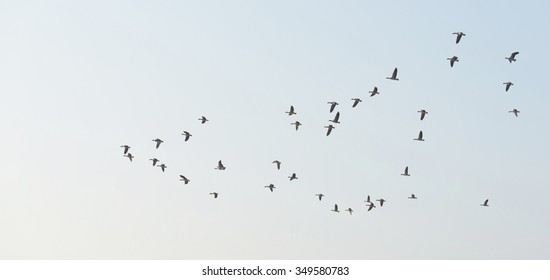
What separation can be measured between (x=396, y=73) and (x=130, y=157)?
99.8ft

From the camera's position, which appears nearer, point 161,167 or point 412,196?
point 161,167

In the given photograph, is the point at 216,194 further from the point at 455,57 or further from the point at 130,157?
the point at 455,57

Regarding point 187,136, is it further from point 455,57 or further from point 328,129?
point 455,57

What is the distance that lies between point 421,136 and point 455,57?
1626 centimetres

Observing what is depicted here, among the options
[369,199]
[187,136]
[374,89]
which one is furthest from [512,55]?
[187,136]

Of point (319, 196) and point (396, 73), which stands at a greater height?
point (396, 73)

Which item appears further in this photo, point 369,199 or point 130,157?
point 369,199

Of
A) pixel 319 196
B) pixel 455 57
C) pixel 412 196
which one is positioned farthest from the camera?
pixel 412 196

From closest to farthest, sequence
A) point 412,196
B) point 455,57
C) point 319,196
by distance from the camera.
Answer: point 455,57, point 319,196, point 412,196

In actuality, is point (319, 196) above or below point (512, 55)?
below

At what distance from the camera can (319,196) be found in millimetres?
151250

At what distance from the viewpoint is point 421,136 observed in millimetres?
154250

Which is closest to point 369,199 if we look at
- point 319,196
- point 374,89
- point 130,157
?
point 319,196

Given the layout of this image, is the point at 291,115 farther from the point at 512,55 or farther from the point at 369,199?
the point at 512,55
